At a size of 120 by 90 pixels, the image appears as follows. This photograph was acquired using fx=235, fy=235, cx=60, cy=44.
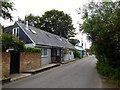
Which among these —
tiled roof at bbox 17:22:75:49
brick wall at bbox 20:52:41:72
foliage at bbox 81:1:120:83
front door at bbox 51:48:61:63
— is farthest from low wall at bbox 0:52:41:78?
front door at bbox 51:48:61:63

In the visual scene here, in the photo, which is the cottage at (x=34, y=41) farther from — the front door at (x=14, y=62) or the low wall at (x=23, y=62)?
the front door at (x=14, y=62)

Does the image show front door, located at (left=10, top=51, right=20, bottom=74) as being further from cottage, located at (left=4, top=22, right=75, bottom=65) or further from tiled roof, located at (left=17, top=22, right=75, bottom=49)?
tiled roof, located at (left=17, top=22, right=75, bottom=49)

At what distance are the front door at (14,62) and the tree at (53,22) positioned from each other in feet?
163

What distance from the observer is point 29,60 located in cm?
2269

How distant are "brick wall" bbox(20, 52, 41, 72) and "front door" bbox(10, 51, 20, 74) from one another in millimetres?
671

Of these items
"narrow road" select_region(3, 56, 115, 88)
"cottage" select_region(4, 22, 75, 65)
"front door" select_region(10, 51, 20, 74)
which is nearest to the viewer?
"narrow road" select_region(3, 56, 115, 88)

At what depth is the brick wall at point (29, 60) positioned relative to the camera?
2086 cm

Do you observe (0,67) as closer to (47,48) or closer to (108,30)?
(108,30)

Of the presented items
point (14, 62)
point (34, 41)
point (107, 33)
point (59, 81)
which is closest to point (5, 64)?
point (14, 62)

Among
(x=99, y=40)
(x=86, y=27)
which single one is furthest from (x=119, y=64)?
(x=86, y=27)

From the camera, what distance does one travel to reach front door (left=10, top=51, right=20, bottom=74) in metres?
19.0

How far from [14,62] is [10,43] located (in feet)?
6.72

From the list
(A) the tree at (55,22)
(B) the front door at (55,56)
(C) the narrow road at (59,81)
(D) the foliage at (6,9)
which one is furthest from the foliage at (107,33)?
(A) the tree at (55,22)

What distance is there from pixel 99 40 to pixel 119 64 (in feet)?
7.60
